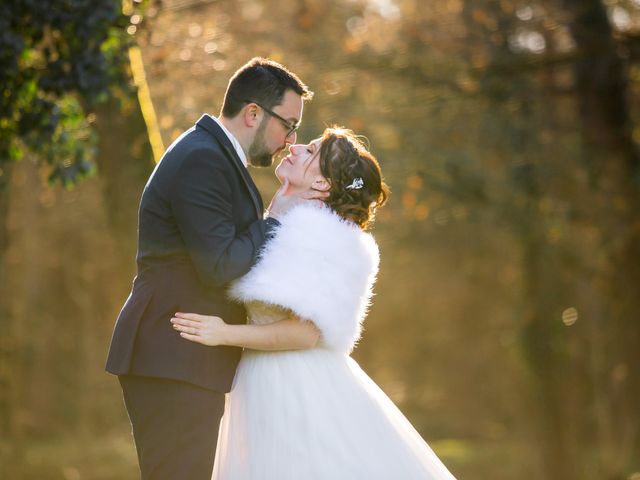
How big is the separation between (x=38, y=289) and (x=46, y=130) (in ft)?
57.1

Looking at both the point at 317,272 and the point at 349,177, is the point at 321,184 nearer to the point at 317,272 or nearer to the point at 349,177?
the point at 349,177

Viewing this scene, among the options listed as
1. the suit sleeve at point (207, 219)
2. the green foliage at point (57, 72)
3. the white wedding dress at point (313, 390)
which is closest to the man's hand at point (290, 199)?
the white wedding dress at point (313, 390)

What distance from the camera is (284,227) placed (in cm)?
383

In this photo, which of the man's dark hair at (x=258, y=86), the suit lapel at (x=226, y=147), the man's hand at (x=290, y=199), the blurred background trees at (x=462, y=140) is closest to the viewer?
the suit lapel at (x=226, y=147)

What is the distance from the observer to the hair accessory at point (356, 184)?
3963 millimetres

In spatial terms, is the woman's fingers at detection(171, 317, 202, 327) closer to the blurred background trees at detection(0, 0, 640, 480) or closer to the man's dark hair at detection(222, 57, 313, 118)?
the man's dark hair at detection(222, 57, 313, 118)

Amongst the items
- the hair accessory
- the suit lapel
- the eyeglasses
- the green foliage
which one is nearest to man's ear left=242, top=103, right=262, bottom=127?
the eyeglasses

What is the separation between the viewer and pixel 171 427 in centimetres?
360

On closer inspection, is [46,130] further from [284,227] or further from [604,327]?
[604,327]

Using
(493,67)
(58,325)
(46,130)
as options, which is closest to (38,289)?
(58,325)

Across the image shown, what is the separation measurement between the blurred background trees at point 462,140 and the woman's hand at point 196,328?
325cm

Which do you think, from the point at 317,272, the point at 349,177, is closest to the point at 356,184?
the point at 349,177

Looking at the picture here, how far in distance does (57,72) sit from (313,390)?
3.64 metres

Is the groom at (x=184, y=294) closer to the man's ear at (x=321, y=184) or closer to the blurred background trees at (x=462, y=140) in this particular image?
the man's ear at (x=321, y=184)
